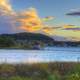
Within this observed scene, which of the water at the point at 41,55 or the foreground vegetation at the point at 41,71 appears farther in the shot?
the water at the point at 41,55

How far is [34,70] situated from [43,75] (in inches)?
42.3

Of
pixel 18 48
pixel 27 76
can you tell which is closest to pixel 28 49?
pixel 18 48

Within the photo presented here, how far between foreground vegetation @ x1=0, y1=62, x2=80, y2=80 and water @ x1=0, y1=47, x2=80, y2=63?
0.57 metres

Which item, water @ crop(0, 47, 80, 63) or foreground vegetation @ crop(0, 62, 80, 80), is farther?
water @ crop(0, 47, 80, 63)

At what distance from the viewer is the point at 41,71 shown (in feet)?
47.9

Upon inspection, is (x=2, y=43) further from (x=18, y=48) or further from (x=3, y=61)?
(x=3, y=61)

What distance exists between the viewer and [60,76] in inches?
539

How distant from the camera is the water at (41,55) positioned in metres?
16.2

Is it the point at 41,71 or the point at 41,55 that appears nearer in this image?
→ the point at 41,71

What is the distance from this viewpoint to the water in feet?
53.1

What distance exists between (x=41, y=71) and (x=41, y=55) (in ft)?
9.28

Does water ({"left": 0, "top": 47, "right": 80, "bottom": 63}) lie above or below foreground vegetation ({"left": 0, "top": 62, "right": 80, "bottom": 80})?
above

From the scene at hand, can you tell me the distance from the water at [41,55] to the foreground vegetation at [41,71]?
57cm

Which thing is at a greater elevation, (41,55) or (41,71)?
(41,55)
